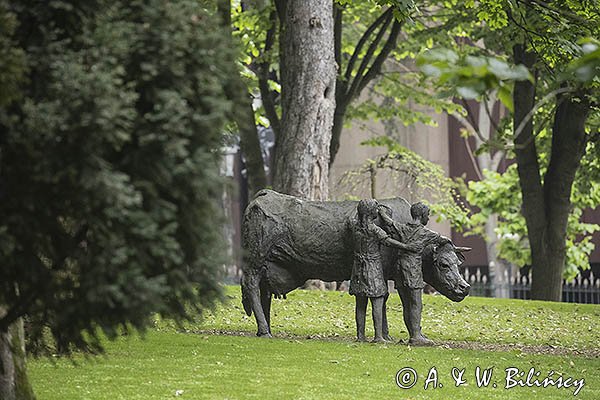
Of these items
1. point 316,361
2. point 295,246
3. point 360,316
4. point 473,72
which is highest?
point 473,72

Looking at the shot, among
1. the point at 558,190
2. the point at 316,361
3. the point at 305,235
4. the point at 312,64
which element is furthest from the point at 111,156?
the point at 558,190

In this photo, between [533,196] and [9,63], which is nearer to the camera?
[9,63]

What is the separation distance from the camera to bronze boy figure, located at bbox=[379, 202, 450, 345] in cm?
1480

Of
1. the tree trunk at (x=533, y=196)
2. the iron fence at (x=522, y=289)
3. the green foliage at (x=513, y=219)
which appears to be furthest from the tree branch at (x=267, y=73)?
the green foliage at (x=513, y=219)

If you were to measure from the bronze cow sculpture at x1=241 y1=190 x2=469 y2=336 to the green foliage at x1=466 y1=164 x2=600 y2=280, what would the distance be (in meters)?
20.9

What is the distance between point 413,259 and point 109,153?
8.18 meters

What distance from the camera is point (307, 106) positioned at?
72.1ft

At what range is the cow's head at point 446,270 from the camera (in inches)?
591

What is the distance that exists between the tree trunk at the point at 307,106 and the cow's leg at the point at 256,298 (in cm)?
637

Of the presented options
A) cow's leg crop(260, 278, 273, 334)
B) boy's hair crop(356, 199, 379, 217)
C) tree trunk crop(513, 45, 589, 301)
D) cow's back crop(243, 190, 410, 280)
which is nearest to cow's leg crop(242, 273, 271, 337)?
cow's back crop(243, 190, 410, 280)

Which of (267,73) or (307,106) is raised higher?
(267,73)

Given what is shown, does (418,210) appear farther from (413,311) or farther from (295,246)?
(295,246)

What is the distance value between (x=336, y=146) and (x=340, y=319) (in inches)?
387

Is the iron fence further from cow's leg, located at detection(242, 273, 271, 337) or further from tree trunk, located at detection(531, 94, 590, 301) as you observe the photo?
cow's leg, located at detection(242, 273, 271, 337)
